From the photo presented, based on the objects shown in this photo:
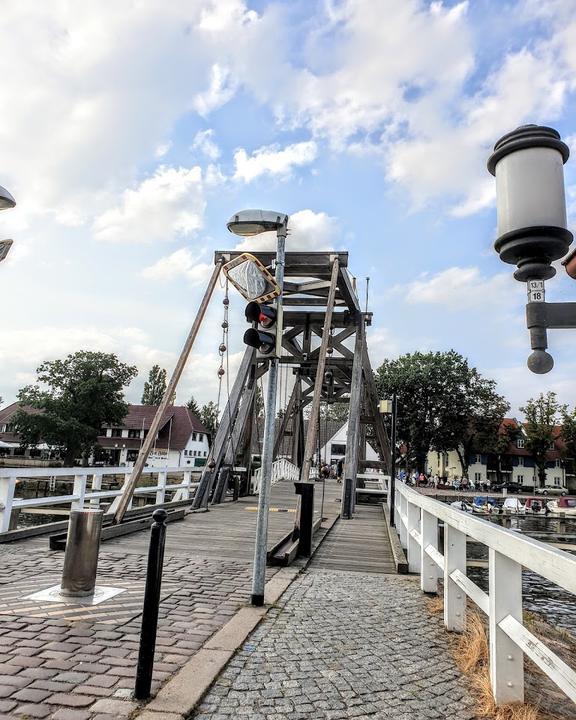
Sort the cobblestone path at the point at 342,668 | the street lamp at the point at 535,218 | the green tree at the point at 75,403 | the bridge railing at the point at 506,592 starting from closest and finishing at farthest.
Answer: the street lamp at the point at 535,218, the bridge railing at the point at 506,592, the cobblestone path at the point at 342,668, the green tree at the point at 75,403

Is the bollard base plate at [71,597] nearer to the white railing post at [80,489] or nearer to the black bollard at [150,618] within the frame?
the black bollard at [150,618]

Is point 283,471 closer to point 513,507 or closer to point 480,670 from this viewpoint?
point 480,670

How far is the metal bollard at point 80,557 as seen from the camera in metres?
4.72

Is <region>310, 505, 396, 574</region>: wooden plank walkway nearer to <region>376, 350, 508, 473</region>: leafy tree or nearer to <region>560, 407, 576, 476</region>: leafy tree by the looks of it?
<region>376, 350, 508, 473</region>: leafy tree

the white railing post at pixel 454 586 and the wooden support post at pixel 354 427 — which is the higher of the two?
the wooden support post at pixel 354 427

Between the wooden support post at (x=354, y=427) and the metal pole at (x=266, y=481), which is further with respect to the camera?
the wooden support post at (x=354, y=427)

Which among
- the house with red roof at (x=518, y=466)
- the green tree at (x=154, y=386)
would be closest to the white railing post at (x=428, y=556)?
the house with red roof at (x=518, y=466)

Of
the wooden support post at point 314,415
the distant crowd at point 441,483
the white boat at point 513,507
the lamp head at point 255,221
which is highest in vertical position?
the lamp head at point 255,221

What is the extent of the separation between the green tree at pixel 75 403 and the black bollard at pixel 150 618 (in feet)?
159

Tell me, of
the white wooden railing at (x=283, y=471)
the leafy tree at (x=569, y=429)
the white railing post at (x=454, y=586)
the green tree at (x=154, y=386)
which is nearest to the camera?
the white railing post at (x=454, y=586)

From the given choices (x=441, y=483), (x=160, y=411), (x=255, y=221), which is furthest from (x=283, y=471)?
(x=441, y=483)

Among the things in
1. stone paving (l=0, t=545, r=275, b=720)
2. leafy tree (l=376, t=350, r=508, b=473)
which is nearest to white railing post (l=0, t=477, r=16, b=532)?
stone paving (l=0, t=545, r=275, b=720)

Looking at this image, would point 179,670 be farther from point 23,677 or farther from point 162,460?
point 162,460

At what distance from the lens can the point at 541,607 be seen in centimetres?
859
